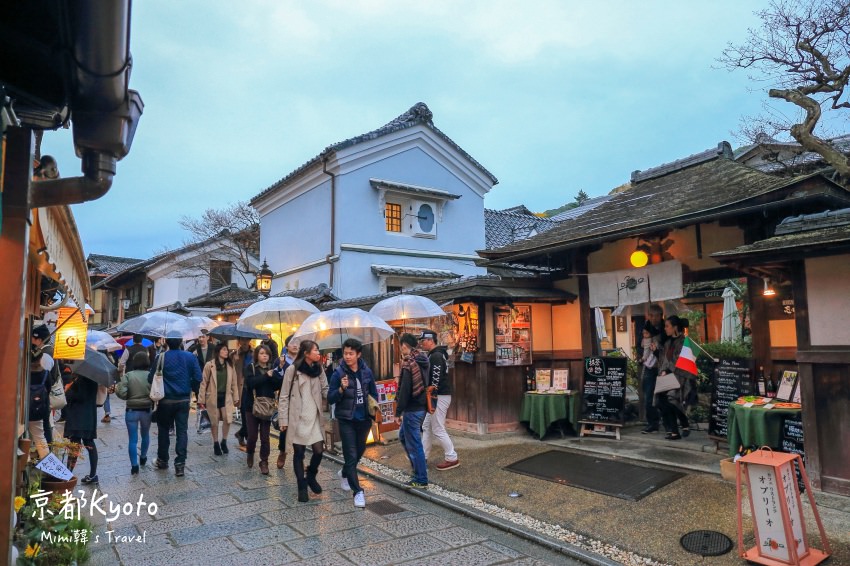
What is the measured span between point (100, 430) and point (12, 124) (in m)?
12.0

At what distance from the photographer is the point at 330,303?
58.2ft

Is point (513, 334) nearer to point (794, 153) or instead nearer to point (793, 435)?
point (793, 435)

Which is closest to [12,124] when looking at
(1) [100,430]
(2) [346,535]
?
(2) [346,535]

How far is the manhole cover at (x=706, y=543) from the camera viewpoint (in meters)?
5.26

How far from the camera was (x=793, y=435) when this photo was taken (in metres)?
7.05

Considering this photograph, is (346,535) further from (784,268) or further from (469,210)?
(469,210)

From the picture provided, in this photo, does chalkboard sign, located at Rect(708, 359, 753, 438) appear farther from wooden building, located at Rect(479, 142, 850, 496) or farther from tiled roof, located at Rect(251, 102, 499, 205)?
tiled roof, located at Rect(251, 102, 499, 205)

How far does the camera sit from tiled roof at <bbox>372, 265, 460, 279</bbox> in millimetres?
19500

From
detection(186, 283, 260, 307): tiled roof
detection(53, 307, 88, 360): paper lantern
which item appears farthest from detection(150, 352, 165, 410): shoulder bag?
detection(186, 283, 260, 307): tiled roof

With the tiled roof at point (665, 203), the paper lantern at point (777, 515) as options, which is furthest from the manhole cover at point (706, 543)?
the tiled roof at point (665, 203)

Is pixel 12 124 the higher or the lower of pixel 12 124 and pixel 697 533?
the higher

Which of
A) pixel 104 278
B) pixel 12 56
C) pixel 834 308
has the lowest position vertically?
Answer: pixel 834 308

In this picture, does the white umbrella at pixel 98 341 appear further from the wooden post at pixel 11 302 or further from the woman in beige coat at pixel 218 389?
the wooden post at pixel 11 302

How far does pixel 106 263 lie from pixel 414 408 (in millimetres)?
44082
